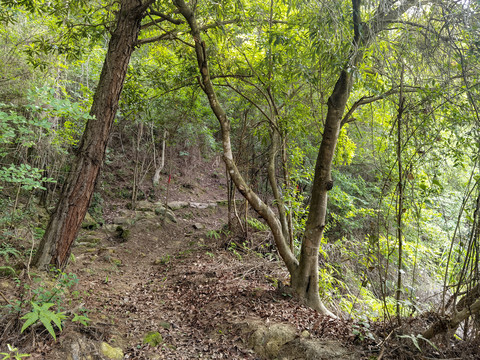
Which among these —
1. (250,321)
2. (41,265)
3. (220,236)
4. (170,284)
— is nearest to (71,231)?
(41,265)

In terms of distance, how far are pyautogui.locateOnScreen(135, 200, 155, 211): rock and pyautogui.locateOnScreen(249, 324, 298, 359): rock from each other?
7.78 m

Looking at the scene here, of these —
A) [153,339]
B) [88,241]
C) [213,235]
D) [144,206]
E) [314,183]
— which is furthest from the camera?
[144,206]

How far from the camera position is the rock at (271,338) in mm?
3104

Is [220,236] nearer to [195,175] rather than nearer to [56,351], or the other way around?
[56,351]

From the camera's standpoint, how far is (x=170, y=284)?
5.34 meters

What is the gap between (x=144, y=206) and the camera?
1039 centimetres

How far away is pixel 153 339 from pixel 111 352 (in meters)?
0.61

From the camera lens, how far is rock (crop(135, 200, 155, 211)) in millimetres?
10211

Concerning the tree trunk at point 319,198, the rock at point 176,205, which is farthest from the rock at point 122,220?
the tree trunk at point 319,198

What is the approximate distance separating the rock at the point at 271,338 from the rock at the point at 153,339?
3.65ft

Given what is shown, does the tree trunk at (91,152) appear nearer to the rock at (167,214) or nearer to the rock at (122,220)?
the rock at (122,220)

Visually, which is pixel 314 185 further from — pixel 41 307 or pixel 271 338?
pixel 41 307

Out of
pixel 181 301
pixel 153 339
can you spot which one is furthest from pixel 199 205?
pixel 153 339

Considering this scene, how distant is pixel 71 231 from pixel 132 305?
1.45 meters
